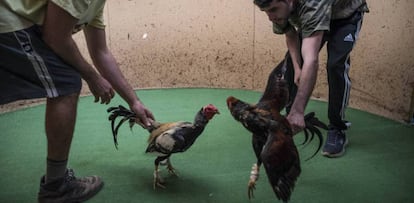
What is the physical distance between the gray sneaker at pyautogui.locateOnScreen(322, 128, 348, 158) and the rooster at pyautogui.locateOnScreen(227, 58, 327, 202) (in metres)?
0.74

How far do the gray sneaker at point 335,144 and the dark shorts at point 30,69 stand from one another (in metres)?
1.86

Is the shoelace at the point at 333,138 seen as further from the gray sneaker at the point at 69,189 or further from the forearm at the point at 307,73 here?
the gray sneaker at the point at 69,189

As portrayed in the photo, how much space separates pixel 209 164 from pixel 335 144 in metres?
0.93

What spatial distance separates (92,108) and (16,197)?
175 centimetres

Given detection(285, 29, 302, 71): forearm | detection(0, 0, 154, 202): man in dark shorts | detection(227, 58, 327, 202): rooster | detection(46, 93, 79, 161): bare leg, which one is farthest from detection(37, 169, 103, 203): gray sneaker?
detection(285, 29, 302, 71): forearm

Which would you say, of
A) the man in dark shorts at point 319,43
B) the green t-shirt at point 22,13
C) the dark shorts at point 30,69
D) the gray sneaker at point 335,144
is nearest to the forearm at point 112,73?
the dark shorts at point 30,69

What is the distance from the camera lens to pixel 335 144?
3.01 metres

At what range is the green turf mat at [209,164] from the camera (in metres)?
2.44

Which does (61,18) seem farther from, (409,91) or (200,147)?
(409,91)

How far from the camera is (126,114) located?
256cm

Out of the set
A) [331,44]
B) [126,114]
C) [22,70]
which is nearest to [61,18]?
[22,70]

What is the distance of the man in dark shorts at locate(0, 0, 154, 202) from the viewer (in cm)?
176

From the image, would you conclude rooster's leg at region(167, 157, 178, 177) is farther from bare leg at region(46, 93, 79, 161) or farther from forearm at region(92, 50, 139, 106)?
bare leg at region(46, 93, 79, 161)

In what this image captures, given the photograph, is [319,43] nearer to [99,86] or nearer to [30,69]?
[99,86]
